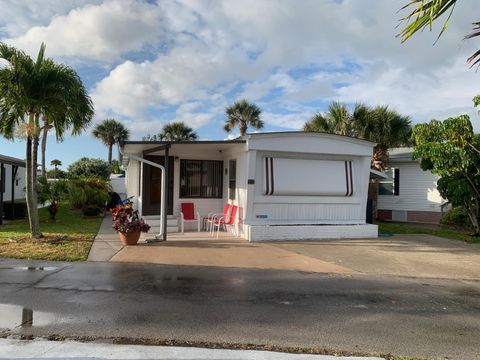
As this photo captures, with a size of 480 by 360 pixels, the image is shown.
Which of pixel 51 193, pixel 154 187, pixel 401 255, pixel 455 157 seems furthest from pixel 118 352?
pixel 51 193

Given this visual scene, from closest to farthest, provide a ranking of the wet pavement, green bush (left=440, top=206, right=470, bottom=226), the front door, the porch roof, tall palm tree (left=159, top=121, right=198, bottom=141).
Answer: the wet pavement, the porch roof, the front door, green bush (left=440, top=206, right=470, bottom=226), tall palm tree (left=159, top=121, right=198, bottom=141)

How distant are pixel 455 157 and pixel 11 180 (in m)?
20.2

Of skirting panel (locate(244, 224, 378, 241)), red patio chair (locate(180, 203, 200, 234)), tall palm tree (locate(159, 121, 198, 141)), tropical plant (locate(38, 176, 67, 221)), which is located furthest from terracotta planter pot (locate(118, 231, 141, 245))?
tall palm tree (locate(159, 121, 198, 141))

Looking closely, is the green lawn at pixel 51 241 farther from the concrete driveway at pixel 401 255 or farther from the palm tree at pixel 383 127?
the palm tree at pixel 383 127

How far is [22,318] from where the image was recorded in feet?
16.6

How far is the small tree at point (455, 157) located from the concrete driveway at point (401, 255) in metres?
2.02

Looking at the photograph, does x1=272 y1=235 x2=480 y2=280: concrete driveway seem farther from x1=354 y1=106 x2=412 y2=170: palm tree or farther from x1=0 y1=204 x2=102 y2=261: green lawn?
x1=354 y1=106 x2=412 y2=170: palm tree

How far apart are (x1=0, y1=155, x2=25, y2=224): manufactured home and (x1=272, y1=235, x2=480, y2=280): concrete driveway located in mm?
10962

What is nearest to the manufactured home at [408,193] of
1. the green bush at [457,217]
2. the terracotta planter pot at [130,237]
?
the green bush at [457,217]

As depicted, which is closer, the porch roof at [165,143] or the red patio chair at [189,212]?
the porch roof at [165,143]

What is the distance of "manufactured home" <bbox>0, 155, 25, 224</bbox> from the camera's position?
51.4 feet

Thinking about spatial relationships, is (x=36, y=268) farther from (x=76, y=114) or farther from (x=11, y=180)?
(x=11, y=180)

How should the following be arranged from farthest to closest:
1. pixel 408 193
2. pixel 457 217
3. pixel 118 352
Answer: pixel 408 193, pixel 457 217, pixel 118 352

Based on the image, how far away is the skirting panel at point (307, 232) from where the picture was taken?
12.0 metres
